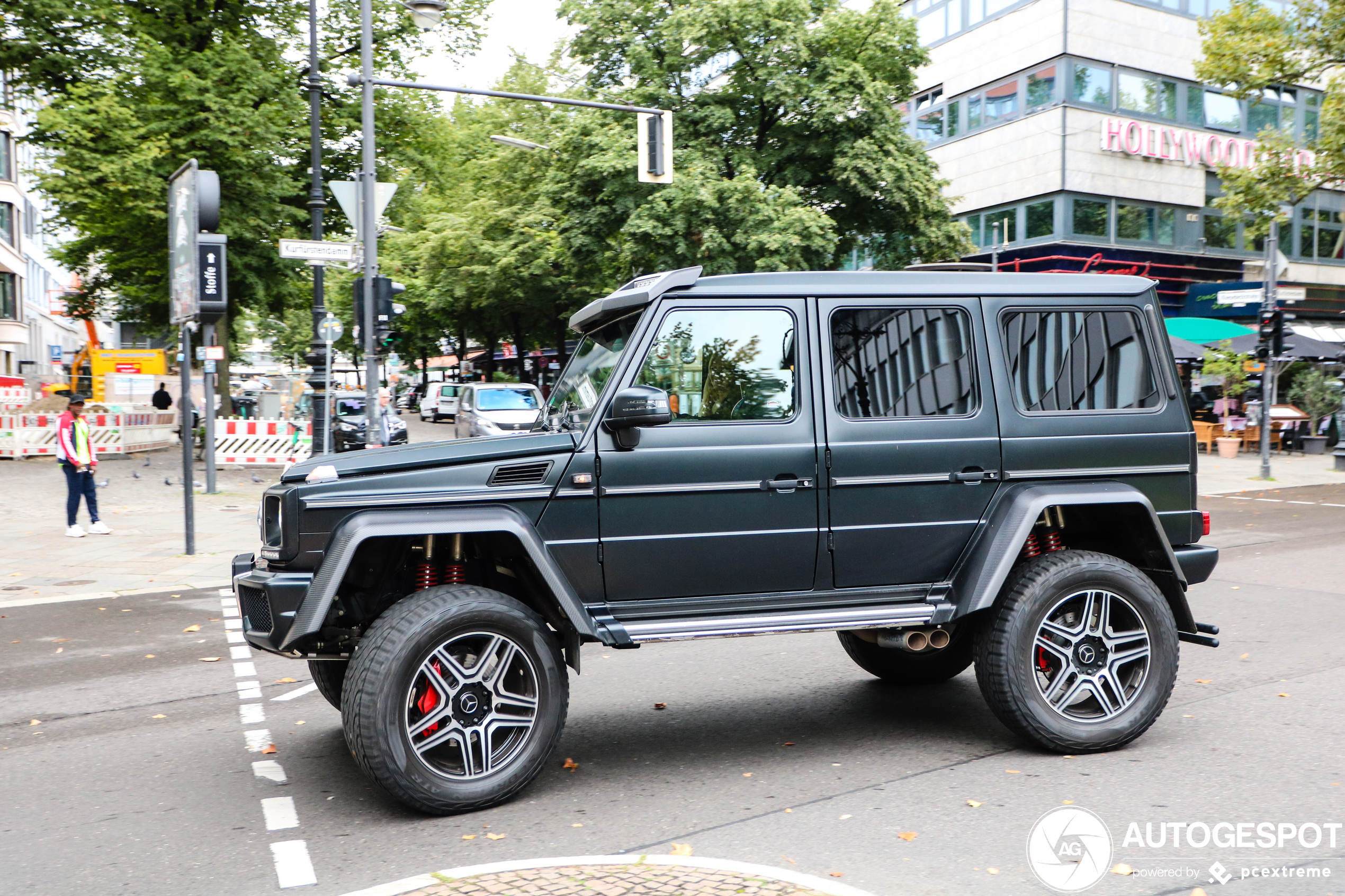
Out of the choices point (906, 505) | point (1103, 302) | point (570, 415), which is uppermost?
point (1103, 302)

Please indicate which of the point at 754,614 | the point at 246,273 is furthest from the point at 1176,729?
the point at 246,273

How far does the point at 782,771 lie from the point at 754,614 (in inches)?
27.8

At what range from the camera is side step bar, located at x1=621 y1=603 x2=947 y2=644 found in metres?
4.59

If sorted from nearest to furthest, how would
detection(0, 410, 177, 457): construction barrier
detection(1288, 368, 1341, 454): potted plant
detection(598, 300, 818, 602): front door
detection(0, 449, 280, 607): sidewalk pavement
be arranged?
detection(598, 300, 818, 602): front door, detection(0, 449, 280, 607): sidewalk pavement, detection(0, 410, 177, 457): construction barrier, detection(1288, 368, 1341, 454): potted plant

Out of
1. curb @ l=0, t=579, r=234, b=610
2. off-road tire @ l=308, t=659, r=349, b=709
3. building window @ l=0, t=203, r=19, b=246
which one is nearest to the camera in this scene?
off-road tire @ l=308, t=659, r=349, b=709

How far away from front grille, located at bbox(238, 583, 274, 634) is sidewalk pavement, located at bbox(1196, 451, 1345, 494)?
16611 millimetres

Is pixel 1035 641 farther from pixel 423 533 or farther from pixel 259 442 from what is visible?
pixel 259 442

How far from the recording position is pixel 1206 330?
28.7 m

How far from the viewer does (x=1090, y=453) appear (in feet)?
16.9

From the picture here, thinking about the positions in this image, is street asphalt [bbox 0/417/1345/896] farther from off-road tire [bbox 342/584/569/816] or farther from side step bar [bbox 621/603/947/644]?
side step bar [bbox 621/603/947/644]

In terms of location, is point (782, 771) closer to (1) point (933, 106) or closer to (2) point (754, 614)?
(2) point (754, 614)

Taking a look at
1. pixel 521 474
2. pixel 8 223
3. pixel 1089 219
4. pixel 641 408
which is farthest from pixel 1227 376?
pixel 8 223

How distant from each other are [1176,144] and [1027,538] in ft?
106

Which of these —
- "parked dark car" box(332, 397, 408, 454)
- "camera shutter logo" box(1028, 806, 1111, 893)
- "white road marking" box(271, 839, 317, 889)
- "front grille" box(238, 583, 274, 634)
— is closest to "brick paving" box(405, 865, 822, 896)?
"white road marking" box(271, 839, 317, 889)
